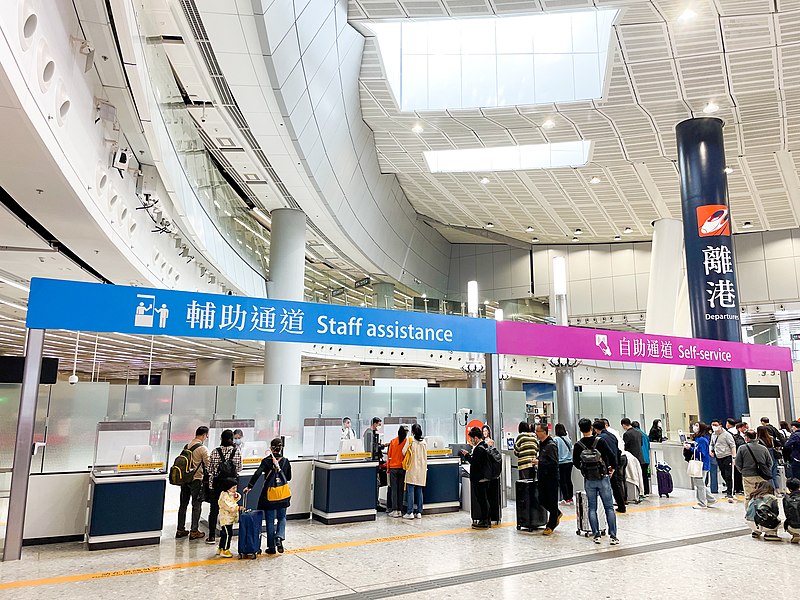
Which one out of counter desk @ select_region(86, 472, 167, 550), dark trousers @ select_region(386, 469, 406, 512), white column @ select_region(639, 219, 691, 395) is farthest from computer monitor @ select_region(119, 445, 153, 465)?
white column @ select_region(639, 219, 691, 395)

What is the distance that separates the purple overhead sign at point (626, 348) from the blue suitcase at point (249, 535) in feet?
15.9

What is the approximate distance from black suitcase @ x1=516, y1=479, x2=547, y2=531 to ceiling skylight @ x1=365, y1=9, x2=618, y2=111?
10.7m

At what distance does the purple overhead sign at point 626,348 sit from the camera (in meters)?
10.1

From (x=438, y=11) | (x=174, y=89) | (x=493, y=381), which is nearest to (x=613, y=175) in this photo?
(x=438, y=11)

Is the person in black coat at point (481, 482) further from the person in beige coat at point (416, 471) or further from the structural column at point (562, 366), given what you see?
the structural column at point (562, 366)

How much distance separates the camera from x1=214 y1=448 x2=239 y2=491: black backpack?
22.6 feet

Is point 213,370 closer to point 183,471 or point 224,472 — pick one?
point 183,471

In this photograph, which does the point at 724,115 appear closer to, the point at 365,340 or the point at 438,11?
the point at 438,11

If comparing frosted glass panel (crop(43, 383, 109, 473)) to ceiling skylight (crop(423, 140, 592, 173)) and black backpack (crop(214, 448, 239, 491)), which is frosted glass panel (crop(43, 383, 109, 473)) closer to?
black backpack (crop(214, 448, 239, 491))

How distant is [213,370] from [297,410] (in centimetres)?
1850

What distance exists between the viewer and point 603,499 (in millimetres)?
7449

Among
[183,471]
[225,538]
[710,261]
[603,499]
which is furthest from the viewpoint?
[710,261]

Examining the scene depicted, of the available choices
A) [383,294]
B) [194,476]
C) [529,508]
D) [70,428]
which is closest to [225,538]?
[194,476]

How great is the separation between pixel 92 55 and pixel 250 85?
3335 mm
